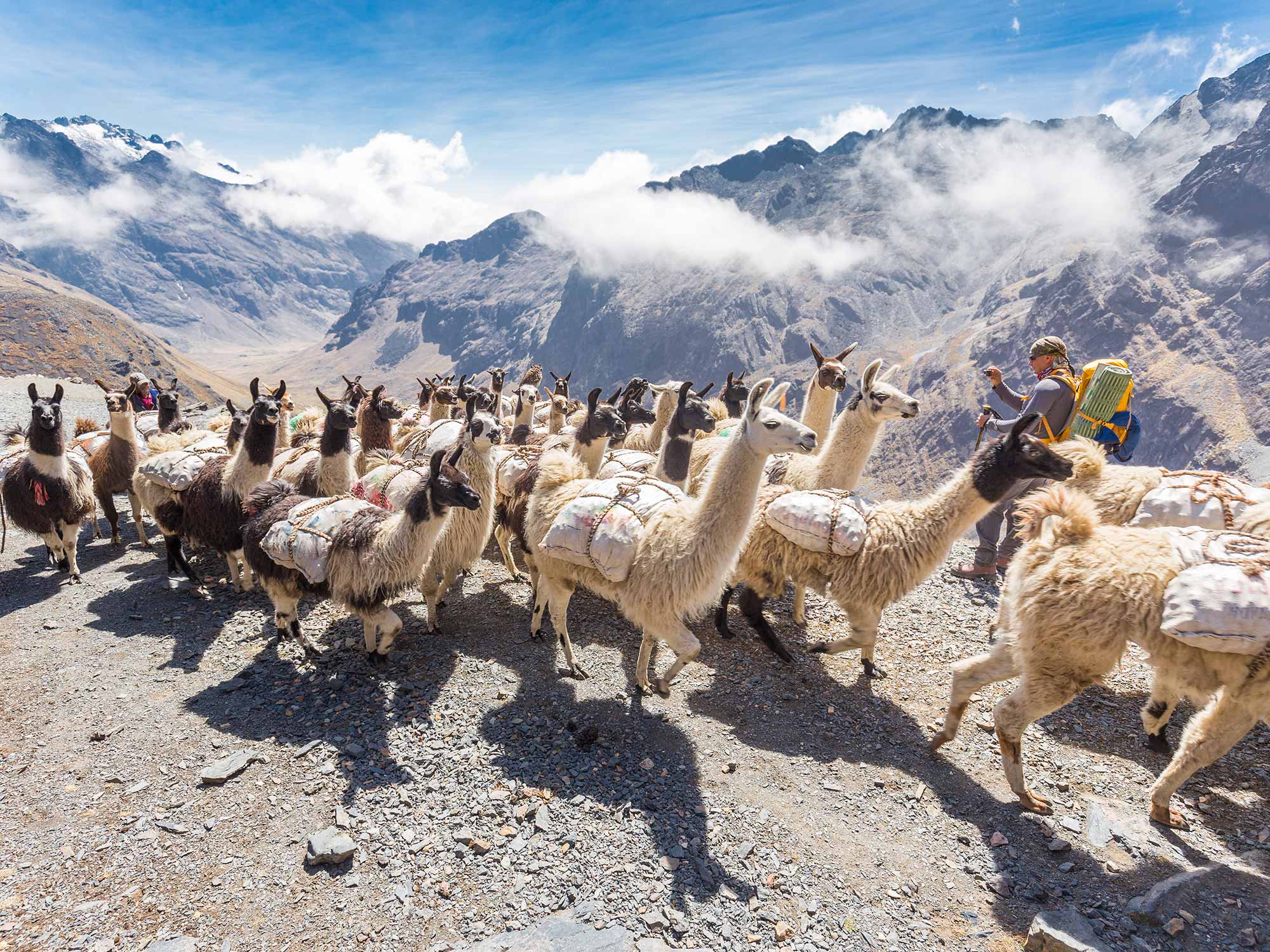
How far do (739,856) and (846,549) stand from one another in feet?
8.50

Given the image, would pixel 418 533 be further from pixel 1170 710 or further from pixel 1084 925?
pixel 1170 710

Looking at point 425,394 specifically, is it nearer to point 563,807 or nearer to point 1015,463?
point 563,807

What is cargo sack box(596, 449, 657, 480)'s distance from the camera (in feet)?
24.0

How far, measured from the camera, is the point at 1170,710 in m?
4.93

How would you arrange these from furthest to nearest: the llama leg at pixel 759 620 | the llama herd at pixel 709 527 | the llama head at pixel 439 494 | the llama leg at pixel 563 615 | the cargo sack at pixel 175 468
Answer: the cargo sack at pixel 175 468 < the llama leg at pixel 759 620 < the llama leg at pixel 563 615 < the llama head at pixel 439 494 < the llama herd at pixel 709 527

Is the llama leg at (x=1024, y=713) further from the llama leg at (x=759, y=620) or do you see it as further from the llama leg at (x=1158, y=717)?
the llama leg at (x=759, y=620)

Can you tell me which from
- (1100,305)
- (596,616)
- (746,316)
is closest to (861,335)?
(746,316)

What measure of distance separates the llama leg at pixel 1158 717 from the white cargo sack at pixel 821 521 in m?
2.49

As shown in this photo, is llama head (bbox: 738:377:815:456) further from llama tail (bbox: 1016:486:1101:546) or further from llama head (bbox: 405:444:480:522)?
llama head (bbox: 405:444:480:522)

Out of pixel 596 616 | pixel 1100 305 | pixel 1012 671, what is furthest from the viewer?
pixel 1100 305

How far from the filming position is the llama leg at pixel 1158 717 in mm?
4918

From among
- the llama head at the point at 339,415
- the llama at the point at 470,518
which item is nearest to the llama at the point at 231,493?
the llama head at the point at 339,415

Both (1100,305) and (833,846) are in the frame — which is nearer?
(833,846)

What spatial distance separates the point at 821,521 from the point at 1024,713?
200cm
